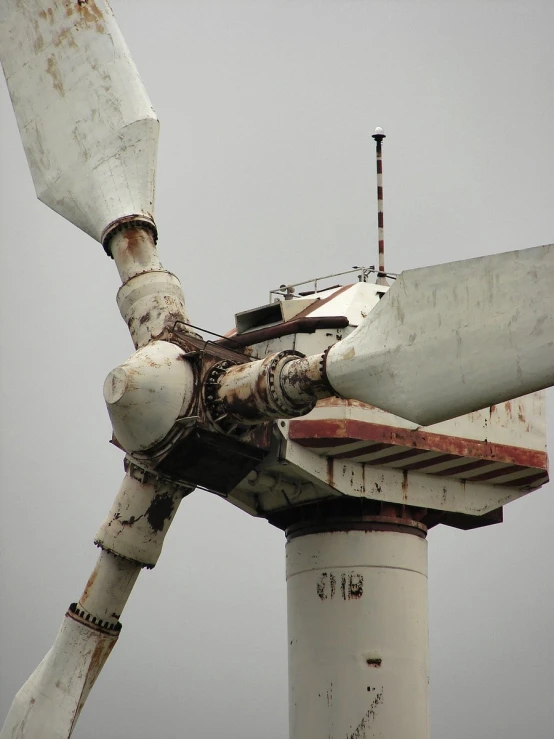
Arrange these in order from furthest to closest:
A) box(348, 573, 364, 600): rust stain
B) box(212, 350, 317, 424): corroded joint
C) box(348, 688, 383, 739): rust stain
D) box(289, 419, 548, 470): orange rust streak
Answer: box(348, 573, 364, 600): rust stain, box(348, 688, 383, 739): rust stain, box(289, 419, 548, 470): orange rust streak, box(212, 350, 317, 424): corroded joint

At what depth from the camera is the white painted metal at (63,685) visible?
2109 centimetres

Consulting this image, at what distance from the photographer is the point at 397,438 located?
21312 millimetres

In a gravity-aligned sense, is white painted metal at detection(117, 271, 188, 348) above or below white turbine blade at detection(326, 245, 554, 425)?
above

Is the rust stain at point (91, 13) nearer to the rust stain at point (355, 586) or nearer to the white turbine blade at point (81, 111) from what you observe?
the white turbine blade at point (81, 111)

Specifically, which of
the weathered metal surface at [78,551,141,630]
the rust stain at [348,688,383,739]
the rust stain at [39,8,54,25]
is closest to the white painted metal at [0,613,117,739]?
the weathered metal surface at [78,551,141,630]

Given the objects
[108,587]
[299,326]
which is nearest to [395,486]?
[299,326]

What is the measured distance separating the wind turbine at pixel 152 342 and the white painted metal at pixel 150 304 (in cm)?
2

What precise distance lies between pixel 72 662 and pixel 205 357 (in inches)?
189

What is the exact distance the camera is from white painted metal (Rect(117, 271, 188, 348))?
2050 cm

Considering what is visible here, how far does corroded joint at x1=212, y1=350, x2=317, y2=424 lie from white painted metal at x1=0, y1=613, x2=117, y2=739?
4.20 m

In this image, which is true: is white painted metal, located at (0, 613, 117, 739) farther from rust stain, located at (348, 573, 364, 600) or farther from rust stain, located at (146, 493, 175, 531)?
rust stain, located at (348, 573, 364, 600)

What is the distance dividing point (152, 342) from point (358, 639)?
4.99 m

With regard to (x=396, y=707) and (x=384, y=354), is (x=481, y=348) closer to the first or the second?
(x=384, y=354)

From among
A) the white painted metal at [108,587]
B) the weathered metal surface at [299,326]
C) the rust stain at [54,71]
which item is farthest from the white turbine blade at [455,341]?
the rust stain at [54,71]
